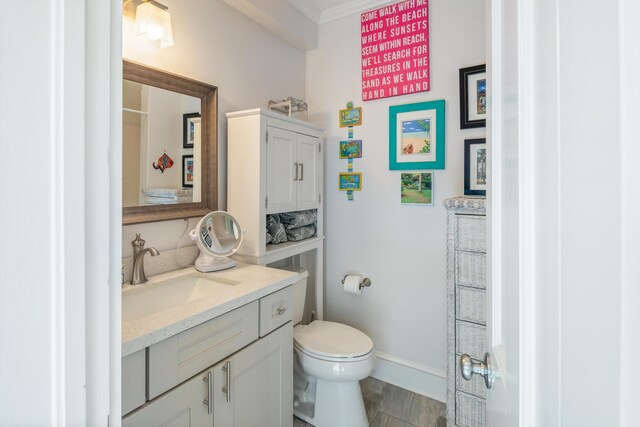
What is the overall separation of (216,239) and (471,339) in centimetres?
142

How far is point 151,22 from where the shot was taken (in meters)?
1.34

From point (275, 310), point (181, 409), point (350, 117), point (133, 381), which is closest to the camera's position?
point (133, 381)

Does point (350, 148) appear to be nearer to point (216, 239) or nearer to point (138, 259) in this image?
point (216, 239)

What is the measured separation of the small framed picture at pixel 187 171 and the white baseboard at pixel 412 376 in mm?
1734

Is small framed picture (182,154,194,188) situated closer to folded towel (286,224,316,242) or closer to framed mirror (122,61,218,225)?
framed mirror (122,61,218,225)

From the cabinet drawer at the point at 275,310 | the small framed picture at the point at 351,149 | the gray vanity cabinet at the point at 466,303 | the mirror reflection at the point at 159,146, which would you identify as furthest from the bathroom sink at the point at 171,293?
the small framed picture at the point at 351,149

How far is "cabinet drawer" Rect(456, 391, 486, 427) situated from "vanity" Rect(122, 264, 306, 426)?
0.89 m

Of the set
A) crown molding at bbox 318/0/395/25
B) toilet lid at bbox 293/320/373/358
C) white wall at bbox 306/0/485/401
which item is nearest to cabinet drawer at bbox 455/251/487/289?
white wall at bbox 306/0/485/401

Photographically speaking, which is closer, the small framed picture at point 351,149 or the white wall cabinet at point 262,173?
the white wall cabinet at point 262,173

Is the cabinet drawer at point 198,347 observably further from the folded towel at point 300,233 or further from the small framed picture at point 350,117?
the small framed picture at point 350,117

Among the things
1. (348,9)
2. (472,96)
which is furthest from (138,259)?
(348,9)

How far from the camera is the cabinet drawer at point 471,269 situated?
1503 millimetres
